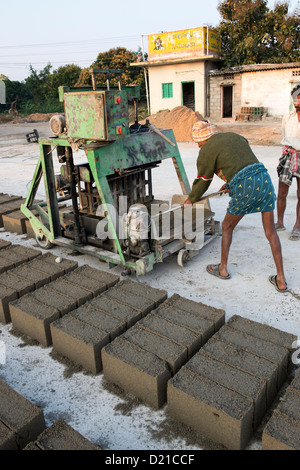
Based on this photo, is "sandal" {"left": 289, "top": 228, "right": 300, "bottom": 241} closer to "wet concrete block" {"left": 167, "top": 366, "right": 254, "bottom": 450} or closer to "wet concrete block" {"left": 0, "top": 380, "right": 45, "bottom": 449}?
"wet concrete block" {"left": 167, "top": 366, "right": 254, "bottom": 450}

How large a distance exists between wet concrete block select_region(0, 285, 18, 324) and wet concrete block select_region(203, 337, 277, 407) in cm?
196

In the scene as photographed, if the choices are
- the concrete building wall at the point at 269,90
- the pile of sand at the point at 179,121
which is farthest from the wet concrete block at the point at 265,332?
the concrete building wall at the point at 269,90

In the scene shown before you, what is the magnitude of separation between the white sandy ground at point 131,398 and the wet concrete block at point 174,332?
1.66 ft

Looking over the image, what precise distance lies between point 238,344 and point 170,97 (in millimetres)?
22888

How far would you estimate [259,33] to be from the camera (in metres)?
23.9

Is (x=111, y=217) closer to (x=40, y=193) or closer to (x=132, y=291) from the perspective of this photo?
(x=132, y=291)

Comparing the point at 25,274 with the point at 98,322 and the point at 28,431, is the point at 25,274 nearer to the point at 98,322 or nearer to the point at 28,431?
the point at 98,322

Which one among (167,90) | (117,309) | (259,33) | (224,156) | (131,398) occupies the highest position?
(259,33)

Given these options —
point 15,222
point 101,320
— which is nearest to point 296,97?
point 101,320

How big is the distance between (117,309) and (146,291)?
1.28 feet

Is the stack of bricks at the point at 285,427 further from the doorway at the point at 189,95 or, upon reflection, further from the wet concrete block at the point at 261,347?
the doorway at the point at 189,95

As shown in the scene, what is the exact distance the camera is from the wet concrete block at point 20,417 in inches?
91.4

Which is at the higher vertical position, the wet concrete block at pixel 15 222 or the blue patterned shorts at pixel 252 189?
the blue patterned shorts at pixel 252 189
